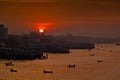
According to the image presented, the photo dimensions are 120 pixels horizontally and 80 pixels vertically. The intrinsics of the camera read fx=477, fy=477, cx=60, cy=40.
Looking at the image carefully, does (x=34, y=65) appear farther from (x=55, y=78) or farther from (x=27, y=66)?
(x=55, y=78)

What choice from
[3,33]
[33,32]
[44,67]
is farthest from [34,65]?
[33,32]

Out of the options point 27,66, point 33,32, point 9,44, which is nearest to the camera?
point 27,66

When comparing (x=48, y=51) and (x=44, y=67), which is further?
(x=48, y=51)

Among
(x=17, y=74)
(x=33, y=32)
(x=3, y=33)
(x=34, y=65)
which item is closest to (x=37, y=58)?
(x=34, y=65)

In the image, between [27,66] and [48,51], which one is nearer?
[27,66]

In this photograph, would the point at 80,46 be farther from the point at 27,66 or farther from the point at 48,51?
the point at 27,66

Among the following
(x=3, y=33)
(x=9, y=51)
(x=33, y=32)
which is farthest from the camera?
(x=33, y=32)

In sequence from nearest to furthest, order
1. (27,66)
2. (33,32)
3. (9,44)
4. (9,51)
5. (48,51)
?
(27,66) → (9,51) → (48,51) → (9,44) → (33,32)

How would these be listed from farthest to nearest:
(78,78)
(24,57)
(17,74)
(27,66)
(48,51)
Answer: (48,51) < (24,57) < (27,66) < (17,74) < (78,78)
